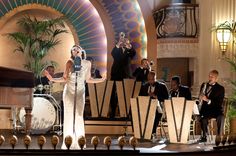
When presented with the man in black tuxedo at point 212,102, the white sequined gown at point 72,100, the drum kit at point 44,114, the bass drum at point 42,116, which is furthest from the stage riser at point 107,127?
the white sequined gown at point 72,100

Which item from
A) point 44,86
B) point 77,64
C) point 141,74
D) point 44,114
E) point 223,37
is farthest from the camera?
point 223,37

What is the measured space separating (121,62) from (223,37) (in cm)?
234

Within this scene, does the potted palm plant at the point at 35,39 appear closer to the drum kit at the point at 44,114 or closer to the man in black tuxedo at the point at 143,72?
the drum kit at the point at 44,114

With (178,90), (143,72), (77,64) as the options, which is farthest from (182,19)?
(77,64)

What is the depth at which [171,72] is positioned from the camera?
17.5 meters

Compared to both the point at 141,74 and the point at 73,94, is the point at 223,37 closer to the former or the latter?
the point at 141,74

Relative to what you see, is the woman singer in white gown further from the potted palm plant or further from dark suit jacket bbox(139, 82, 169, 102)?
the potted palm plant

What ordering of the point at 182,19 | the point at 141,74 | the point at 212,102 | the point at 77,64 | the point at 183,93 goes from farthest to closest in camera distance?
1. the point at 182,19
2. the point at 141,74
3. the point at 183,93
4. the point at 212,102
5. the point at 77,64

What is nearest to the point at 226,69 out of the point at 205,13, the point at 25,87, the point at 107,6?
the point at 205,13

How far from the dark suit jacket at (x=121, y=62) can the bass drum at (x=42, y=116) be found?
2211 millimetres

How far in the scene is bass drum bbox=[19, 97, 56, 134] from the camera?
12.9 m

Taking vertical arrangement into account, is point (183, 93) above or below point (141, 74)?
below

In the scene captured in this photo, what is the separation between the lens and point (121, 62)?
14562 millimetres

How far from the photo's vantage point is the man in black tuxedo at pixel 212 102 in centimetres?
1117
